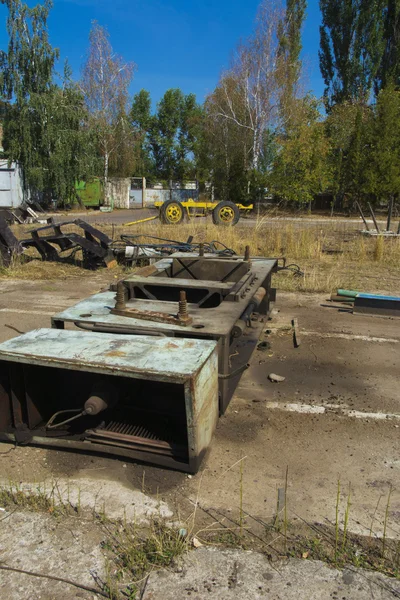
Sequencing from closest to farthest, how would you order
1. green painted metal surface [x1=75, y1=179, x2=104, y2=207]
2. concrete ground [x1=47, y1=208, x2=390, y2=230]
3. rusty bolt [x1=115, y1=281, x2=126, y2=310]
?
rusty bolt [x1=115, y1=281, x2=126, y2=310] → concrete ground [x1=47, y1=208, x2=390, y2=230] → green painted metal surface [x1=75, y1=179, x2=104, y2=207]

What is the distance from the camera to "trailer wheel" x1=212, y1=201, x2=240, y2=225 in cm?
1633

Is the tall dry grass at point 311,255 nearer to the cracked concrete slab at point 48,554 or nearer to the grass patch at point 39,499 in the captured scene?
the grass patch at point 39,499

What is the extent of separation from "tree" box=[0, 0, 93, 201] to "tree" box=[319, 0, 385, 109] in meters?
18.6

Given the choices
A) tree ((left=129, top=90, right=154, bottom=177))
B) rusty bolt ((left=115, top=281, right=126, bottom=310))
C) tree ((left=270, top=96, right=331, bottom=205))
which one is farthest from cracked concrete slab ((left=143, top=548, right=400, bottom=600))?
tree ((left=129, top=90, right=154, bottom=177))

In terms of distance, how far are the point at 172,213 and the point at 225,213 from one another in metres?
1.86

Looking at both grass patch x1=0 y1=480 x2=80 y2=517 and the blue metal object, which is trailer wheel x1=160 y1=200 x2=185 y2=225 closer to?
the blue metal object

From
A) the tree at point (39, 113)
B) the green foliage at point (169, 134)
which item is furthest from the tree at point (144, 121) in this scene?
the tree at point (39, 113)

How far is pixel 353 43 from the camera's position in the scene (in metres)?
32.4

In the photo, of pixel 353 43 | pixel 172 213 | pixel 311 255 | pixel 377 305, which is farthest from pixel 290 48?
pixel 377 305

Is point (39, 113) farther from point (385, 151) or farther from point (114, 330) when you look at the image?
point (114, 330)

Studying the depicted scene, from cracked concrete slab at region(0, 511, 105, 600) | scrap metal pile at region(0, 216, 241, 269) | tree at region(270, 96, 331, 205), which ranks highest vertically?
tree at region(270, 96, 331, 205)

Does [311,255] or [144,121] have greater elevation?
[144,121]

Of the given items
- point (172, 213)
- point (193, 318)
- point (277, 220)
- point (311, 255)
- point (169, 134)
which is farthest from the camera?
point (169, 134)

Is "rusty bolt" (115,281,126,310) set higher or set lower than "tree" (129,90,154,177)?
lower
